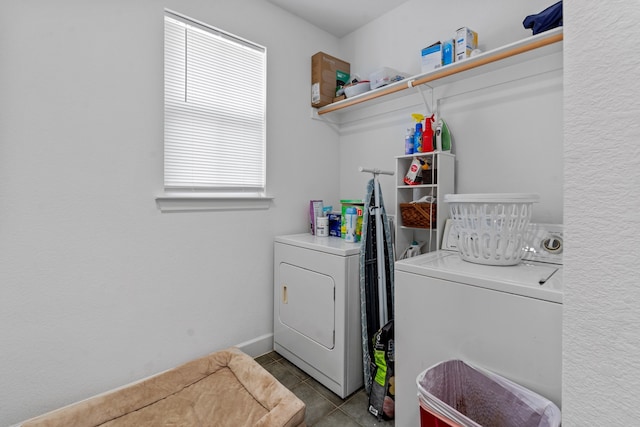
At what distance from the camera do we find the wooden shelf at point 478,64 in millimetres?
1461

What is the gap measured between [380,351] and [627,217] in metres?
1.37

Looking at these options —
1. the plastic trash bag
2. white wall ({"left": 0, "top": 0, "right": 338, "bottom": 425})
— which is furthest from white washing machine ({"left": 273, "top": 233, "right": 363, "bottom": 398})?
the plastic trash bag

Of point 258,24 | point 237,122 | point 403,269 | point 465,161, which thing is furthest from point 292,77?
point 403,269

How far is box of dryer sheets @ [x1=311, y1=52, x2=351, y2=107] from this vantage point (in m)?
2.41

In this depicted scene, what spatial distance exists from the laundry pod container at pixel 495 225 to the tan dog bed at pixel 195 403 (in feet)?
3.53

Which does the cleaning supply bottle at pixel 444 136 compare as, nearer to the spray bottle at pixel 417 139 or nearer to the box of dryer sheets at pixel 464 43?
the spray bottle at pixel 417 139

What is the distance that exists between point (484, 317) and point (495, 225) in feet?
1.31

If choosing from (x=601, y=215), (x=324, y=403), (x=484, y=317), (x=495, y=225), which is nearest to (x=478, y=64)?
(x=495, y=225)

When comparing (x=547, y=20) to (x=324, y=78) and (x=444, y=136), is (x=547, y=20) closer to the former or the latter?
(x=444, y=136)

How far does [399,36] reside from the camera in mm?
2293

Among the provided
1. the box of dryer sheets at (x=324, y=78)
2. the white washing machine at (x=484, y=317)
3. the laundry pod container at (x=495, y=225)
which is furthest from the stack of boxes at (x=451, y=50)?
the white washing machine at (x=484, y=317)

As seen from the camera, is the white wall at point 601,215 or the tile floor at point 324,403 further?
the tile floor at point 324,403

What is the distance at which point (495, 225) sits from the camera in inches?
50.6

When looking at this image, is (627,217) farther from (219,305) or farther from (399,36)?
(399,36)
